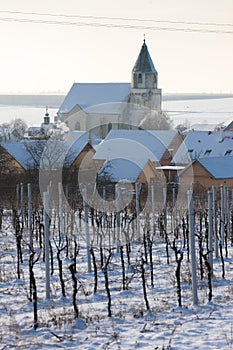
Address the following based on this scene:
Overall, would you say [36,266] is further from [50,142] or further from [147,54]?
[147,54]

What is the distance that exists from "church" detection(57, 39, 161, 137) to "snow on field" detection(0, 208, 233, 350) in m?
56.0

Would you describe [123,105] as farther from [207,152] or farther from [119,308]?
[119,308]

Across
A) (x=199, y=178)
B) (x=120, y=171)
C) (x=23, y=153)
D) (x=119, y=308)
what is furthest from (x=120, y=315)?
(x=23, y=153)

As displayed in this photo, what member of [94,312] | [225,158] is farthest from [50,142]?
[94,312]

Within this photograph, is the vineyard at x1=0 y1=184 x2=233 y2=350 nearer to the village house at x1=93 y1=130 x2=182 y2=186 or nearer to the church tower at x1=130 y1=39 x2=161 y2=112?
the village house at x1=93 y1=130 x2=182 y2=186

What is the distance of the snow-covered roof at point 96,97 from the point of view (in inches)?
2741

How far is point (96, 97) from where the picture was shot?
72938 millimetres

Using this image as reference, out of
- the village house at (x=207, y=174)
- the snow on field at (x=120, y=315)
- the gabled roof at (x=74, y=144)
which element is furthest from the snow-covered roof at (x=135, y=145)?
the snow on field at (x=120, y=315)

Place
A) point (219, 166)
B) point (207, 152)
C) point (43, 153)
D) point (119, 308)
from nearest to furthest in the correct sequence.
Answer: point (119, 308) → point (219, 166) → point (43, 153) → point (207, 152)

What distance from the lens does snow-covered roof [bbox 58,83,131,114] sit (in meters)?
69.6

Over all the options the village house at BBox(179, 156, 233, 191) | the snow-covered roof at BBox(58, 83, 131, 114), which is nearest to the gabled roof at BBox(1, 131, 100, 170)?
the village house at BBox(179, 156, 233, 191)

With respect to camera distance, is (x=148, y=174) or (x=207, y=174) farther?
(x=148, y=174)

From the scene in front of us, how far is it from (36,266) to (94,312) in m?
3.61

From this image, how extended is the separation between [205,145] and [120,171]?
1112cm
